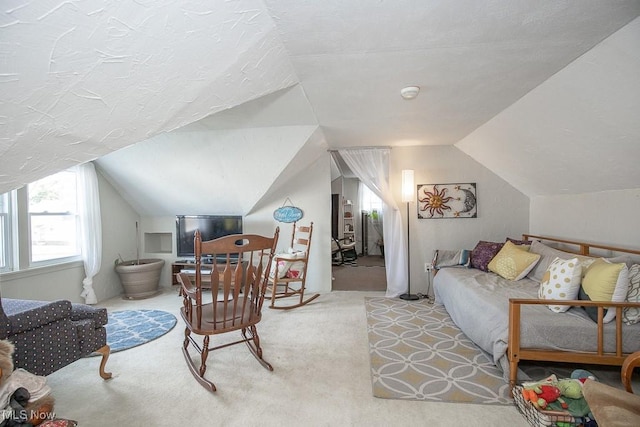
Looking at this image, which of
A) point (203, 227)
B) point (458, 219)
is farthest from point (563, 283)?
point (203, 227)

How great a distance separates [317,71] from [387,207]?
2692 mm

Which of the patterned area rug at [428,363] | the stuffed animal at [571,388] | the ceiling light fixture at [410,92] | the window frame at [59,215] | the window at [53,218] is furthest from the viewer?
the window at [53,218]

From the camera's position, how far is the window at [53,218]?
3354mm

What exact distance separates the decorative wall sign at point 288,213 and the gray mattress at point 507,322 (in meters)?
2.30

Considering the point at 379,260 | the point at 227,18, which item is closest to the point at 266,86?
the point at 227,18

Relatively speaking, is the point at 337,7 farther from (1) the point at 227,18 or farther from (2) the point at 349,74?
(2) the point at 349,74

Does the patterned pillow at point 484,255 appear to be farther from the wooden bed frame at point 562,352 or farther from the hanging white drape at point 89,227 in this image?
the hanging white drape at point 89,227

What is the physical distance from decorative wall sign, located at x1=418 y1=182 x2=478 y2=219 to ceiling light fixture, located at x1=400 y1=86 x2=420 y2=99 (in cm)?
213

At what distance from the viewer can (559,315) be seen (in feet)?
6.84

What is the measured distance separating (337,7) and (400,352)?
253cm

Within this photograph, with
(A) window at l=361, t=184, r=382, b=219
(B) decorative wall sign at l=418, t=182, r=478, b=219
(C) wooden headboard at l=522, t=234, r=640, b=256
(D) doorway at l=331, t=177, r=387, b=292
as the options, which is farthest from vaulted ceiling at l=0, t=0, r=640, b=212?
(A) window at l=361, t=184, r=382, b=219

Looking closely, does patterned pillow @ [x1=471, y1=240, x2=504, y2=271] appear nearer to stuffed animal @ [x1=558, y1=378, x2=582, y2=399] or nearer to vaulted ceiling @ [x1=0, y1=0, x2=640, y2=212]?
vaulted ceiling @ [x1=0, y1=0, x2=640, y2=212]

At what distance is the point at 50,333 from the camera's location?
1.83 meters

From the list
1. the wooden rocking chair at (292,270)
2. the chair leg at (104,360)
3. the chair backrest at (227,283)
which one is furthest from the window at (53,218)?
the wooden rocking chair at (292,270)
